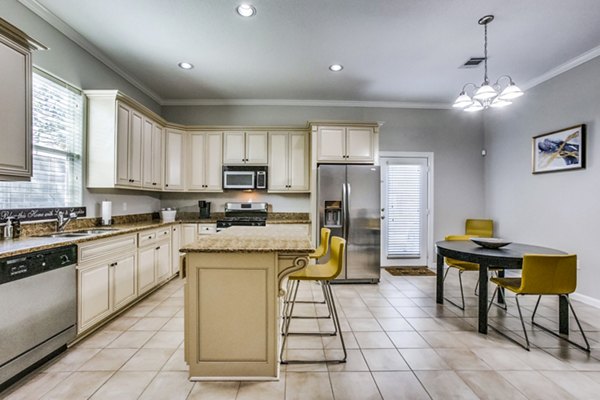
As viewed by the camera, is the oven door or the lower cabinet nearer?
the lower cabinet

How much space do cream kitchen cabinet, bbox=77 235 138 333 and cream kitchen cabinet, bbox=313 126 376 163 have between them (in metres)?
2.76

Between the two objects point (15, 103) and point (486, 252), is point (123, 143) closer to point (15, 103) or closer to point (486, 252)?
point (15, 103)

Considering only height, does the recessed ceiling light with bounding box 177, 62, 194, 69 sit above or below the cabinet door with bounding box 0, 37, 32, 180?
above

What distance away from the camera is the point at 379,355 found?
222cm

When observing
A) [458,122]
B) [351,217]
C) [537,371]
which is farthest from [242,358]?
[458,122]

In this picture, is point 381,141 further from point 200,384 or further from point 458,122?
point 200,384

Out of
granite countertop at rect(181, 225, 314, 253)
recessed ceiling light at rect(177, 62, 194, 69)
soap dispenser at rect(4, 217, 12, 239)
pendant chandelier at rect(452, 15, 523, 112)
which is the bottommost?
granite countertop at rect(181, 225, 314, 253)

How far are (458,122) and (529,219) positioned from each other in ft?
6.45

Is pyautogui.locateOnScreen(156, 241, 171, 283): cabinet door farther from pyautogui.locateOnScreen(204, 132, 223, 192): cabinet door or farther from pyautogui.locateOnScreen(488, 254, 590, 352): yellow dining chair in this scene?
pyautogui.locateOnScreen(488, 254, 590, 352): yellow dining chair

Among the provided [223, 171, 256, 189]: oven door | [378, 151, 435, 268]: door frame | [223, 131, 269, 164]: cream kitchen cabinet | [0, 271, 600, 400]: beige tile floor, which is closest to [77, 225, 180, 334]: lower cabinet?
[0, 271, 600, 400]: beige tile floor

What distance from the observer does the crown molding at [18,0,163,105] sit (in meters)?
2.55

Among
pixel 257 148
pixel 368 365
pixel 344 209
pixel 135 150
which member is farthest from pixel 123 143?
pixel 368 365

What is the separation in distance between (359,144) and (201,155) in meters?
2.54

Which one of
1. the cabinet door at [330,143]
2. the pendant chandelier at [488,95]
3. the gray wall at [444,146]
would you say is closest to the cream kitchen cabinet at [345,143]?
the cabinet door at [330,143]
